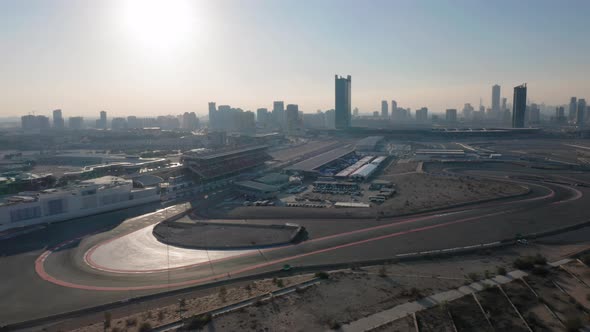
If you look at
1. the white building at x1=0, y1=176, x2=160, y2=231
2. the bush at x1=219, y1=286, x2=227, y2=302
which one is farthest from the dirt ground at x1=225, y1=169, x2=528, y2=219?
the bush at x1=219, y1=286, x2=227, y2=302

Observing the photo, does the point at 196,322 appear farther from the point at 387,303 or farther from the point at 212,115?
the point at 212,115

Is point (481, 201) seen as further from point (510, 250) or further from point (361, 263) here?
point (361, 263)

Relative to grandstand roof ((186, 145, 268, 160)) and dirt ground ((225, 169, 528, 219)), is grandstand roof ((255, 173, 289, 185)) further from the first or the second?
grandstand roof ((186, 145, 268, 160))

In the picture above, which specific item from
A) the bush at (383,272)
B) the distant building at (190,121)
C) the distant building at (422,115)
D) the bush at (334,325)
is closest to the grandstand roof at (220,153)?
the bush at (383,272)

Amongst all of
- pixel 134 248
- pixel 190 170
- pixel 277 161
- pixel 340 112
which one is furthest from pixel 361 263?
pixel 340 112

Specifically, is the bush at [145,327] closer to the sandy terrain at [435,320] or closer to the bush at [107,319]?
the bush at [107,319]

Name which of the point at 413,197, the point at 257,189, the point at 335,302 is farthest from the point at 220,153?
the point at 335,302
